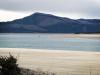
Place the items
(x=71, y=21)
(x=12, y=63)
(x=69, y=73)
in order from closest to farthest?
(x=12, y=63) < (x=69, y=73) < (x=71, y=21)

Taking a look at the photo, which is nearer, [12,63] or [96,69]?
[12,63]

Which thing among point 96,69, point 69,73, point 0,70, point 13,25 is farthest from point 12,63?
point 13,25

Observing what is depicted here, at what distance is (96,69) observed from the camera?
17344mm

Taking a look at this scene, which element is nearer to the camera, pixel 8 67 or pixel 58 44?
pixel 8 67

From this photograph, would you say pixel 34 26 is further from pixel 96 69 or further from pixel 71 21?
pixel 96 69

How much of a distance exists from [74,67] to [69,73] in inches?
92.4

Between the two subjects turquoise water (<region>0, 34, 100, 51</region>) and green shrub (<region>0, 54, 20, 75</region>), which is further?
turquoise water (<region>0, 34, 100, 51</region>)

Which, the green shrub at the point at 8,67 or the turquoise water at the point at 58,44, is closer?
the green shrub at the point at 8,67

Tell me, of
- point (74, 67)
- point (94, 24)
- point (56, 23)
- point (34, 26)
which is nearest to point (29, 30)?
point (34, 26)

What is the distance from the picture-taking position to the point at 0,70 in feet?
38.4

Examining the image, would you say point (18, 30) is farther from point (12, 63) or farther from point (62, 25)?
point (12, 63)

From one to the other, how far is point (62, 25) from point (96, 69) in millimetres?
165607

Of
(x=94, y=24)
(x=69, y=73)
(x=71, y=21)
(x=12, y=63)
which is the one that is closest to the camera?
(x=12, y=63)

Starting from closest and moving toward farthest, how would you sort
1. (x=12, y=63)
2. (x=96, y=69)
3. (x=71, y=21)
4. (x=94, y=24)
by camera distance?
(x=12, y=63), (x=96, y=69), (x=94, y=24), (x=71, y=21)
